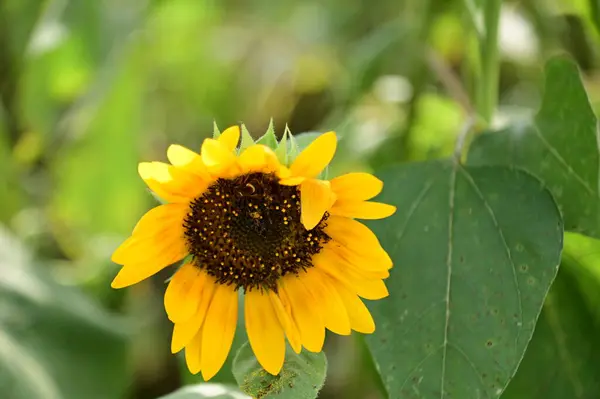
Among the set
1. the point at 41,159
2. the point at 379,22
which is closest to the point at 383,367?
the point at 41,159

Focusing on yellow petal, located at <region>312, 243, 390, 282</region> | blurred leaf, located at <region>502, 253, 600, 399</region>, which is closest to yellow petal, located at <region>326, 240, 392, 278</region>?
yellow petal, located at <region>312, 243, 390, 282</region>

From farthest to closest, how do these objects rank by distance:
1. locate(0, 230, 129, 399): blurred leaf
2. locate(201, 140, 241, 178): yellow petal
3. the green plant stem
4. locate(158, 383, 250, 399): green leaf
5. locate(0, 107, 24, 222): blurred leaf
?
locate(0, 107, 24, 222): blurred leaf, locate(0, 230, 129, 399): blurred leaf, the green plant stem, locate(158, 383, 250, 399): green leaf, locate(201, 140, 241, 178): yellow petal

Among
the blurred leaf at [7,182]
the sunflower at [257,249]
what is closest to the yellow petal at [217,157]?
the sunflower at [257,249]

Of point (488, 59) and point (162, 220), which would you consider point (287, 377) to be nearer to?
point (162, 220)

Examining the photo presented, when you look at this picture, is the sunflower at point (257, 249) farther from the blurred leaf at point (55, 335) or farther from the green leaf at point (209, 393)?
the blurred leaf at point (55, 335)

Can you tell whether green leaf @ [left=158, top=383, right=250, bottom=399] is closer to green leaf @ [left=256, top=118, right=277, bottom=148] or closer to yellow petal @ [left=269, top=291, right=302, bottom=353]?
yellow petal @ [left=269, top=291, right=302, bottom=353]

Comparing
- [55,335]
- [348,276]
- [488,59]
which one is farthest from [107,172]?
[348,276]
